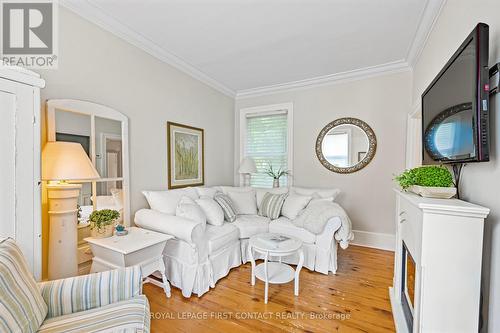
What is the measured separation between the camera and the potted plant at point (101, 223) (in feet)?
6.30

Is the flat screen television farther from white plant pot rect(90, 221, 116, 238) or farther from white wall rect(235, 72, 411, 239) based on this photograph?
white plant pot rect(90, 221, 116, 238)

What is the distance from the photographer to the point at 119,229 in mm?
2031

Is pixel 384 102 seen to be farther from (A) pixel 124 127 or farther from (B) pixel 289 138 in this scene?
(A) pixel 124 127

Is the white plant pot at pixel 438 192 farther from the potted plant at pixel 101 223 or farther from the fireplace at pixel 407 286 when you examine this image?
the potted plant at pixel 101 223

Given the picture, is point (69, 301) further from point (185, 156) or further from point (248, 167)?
point (248, 167)

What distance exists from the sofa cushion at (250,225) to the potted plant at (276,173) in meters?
0.94

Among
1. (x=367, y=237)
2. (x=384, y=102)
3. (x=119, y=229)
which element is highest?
(x=384, y=102)

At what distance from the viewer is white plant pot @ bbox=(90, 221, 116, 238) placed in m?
1.92

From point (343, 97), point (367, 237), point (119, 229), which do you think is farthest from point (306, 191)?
point (119, 229)

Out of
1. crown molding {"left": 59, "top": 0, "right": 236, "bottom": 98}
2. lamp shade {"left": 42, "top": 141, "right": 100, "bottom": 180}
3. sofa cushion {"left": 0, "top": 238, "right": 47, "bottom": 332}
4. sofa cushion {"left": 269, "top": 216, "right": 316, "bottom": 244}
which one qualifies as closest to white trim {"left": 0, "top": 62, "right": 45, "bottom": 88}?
lamp shade {"left": 42, "top": 141, "right": 100, "bottom": 180}

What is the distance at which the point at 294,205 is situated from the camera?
3.06 meters

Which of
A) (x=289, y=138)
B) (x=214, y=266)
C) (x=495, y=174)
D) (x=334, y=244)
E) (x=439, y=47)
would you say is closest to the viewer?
(x=495, y=174)

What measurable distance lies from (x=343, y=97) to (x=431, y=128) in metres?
2.05

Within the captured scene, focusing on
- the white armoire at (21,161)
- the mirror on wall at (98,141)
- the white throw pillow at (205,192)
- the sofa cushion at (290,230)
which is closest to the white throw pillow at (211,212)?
the white throw pillow at (205,192)
